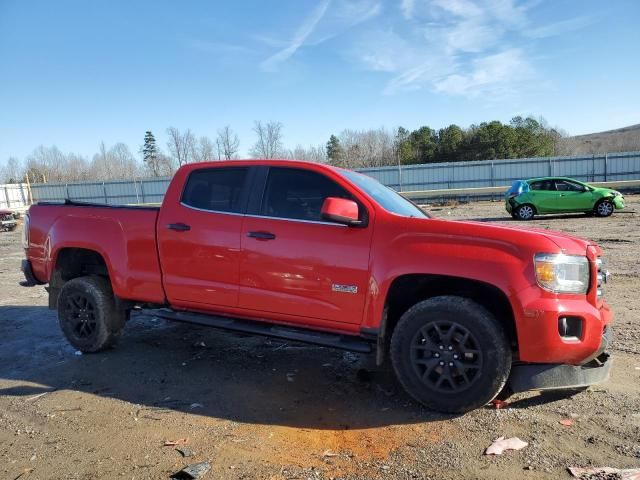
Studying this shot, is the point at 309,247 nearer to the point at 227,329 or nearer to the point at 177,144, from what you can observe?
the point at 227,329

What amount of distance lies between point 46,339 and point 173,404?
2.89 m

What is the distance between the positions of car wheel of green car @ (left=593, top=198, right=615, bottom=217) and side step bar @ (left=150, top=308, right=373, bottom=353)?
17.1 metres

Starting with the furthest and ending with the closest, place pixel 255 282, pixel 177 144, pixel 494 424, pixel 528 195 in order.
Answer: pixel 177 144 → pixel 528 195 → pixel 255 282 → pixel 494 424

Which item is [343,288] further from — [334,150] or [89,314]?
[334,150]

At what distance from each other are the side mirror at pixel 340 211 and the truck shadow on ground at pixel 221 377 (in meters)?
1.52

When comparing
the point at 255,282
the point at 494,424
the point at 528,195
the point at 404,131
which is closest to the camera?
the point at 494,424

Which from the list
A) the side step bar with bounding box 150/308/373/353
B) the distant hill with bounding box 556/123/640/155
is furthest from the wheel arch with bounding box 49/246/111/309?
the distant hill with bounding box 556/123/640/155

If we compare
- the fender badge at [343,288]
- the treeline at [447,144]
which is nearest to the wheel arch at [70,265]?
the fender badge at [343,288]

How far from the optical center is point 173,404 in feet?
13.1

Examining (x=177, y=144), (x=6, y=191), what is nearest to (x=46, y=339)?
(x=6, y=191)

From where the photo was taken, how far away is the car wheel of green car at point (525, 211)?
18064 millimetres

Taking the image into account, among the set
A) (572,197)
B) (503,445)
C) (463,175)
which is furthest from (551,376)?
(463,175)

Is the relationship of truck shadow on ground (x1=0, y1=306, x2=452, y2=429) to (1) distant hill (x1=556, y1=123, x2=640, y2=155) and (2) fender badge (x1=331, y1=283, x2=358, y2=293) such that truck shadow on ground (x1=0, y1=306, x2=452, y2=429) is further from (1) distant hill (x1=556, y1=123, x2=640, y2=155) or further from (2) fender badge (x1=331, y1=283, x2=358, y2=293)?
(1) distant hill (x1=556, y1=123, x2=640, y2=155)

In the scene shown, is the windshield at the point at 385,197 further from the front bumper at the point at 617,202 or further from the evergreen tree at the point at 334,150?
the evergreen tree at the point at 334,150
